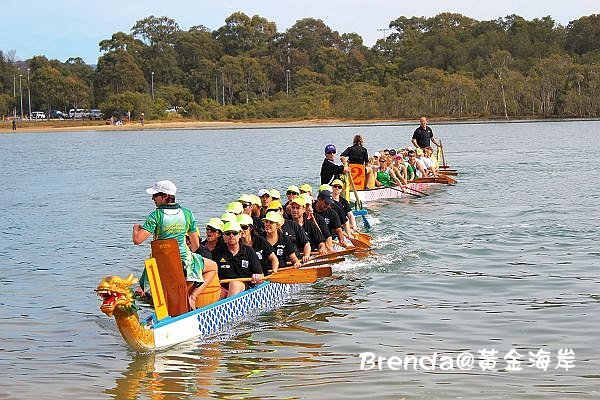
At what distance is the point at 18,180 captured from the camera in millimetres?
41844

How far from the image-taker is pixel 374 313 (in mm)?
13133

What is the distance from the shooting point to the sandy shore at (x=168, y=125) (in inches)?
4628

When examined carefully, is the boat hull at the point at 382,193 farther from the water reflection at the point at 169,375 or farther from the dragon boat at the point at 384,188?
the water reflection at the point at 169,375

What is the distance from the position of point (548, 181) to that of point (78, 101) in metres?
109

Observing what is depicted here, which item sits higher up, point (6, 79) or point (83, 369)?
point (6, 79)

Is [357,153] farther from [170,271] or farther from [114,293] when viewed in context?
[114,293]

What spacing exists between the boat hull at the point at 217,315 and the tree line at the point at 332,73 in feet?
322

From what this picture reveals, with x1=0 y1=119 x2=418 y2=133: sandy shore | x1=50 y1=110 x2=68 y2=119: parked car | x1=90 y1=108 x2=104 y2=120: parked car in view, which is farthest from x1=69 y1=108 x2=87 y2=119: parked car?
x1=0 y1=119 x2=418 y2=133: sandy shore

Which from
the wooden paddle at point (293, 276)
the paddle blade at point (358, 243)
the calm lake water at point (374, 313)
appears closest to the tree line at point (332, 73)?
the calm lake water at point (374, 313)

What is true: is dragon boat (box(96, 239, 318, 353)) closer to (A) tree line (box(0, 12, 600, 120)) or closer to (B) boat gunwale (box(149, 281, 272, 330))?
(B) boat gunwale (box(149, 281, 272, 330))

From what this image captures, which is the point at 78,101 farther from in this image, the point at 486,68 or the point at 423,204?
the point at 423,204

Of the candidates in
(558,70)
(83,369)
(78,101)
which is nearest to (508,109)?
(558,70)

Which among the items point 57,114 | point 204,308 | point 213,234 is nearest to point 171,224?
point 204,308

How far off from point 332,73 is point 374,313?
136m
